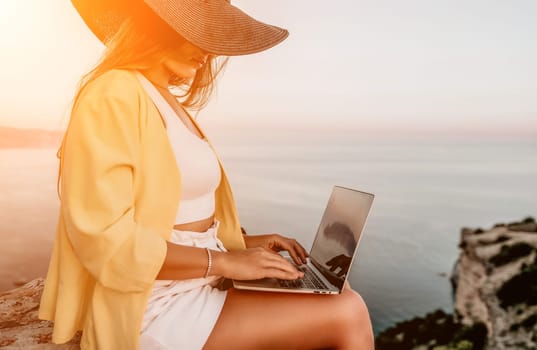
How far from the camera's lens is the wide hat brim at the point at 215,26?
0.95m

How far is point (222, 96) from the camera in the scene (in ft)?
8.00

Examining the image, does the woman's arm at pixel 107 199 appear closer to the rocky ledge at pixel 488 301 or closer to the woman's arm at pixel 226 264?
the woman's arm at pixel 226 264

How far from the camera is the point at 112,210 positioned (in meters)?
0.86

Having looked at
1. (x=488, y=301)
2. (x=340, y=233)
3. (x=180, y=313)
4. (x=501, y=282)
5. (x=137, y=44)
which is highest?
(x=137, y=44)

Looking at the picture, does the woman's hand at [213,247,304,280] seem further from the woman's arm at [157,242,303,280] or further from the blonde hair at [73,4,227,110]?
the blonde hair at [73,4,227,110]

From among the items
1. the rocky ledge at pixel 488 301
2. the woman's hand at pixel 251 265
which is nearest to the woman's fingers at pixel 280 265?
the woman's hand at pixel 251 265

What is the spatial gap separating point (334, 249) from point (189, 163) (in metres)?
0.39

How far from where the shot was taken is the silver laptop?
3.28 ft

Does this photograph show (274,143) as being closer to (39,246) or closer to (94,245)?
(39,246)

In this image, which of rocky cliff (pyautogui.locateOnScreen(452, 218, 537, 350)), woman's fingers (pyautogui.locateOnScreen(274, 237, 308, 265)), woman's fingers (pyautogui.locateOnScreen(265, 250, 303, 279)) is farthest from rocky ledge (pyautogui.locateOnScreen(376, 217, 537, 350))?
woman's fingers (pyautogui.locateOnScreen(265, 250, 303, 279))

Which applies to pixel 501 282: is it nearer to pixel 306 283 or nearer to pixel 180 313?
pixel 306 283

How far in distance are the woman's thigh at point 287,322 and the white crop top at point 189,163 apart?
20 centimetres

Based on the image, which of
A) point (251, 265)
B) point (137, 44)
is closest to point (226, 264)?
point (251, 265)

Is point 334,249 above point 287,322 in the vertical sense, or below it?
above
